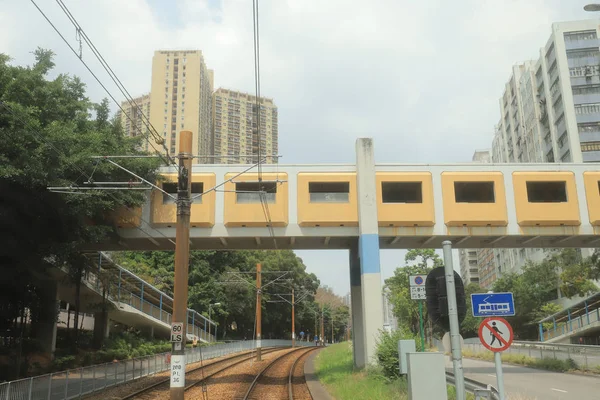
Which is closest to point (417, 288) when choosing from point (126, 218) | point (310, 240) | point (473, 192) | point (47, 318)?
point (310, 240)

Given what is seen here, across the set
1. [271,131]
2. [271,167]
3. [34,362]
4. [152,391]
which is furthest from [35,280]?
[271,131]

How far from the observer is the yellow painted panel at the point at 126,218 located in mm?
23578

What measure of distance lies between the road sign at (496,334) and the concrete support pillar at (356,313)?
680 inches

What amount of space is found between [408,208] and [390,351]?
7.02 metres

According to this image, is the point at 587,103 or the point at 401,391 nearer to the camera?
the point at 401,391

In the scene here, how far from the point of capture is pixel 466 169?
81.6ft

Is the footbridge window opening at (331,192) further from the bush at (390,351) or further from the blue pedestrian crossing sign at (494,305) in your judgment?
the blue pedestrian crossing sign at (494,305)

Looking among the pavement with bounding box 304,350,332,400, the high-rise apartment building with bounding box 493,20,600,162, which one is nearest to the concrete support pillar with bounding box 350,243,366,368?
the pavement with bounding box 304,350,332,400

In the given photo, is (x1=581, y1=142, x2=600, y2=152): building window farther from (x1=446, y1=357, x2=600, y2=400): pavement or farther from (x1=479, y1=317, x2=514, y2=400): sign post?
(x1=479, y1=317, x2=514, y2=400): sign post

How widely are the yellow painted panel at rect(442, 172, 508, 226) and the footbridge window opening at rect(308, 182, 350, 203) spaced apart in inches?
175

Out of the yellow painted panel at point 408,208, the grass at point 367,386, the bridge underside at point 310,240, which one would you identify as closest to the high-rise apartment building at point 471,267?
the bridge underside at point 310,240

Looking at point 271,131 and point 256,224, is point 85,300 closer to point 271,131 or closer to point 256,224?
point 256,224

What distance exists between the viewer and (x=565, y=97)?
70.4 metres

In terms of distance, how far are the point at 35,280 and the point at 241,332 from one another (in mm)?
46203
